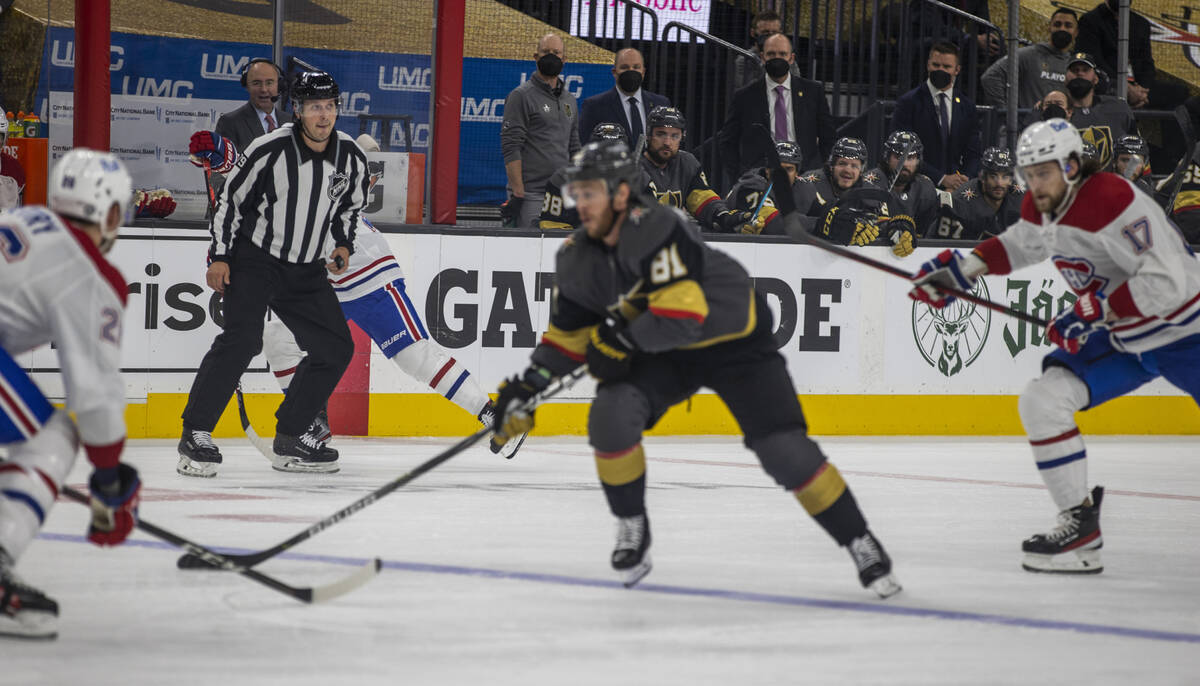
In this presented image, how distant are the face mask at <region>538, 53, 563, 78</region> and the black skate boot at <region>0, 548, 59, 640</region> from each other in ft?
17.0

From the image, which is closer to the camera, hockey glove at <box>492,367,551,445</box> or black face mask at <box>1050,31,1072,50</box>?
hockey glove at <box>492,367,551,445</box>

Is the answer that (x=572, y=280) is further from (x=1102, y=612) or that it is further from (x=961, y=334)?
(x=961, y=334)

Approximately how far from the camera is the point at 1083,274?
4414mm

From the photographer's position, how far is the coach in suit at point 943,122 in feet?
28.9

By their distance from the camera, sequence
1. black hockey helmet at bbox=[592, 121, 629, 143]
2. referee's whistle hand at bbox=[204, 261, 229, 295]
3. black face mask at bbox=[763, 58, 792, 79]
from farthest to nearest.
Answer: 1. black face mask at bbox=[763, 58, 792, 79]
2. black hockey helmet at bbox=[592, 121, 629, 143]
3. referee's whistle hand at bbox=[204, 261, 229, 295]

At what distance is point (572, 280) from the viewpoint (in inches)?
149

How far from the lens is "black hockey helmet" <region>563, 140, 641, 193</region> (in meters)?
3.64

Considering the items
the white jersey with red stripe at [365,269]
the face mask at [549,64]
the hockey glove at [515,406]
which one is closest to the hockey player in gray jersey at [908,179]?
the face mask at [549,64]

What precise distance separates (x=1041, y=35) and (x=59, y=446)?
1011 cm

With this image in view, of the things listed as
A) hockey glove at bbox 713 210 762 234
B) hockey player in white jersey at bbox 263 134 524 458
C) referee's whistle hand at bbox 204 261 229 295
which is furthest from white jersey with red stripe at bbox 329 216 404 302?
hockey glove at bbox 713 210 762 234

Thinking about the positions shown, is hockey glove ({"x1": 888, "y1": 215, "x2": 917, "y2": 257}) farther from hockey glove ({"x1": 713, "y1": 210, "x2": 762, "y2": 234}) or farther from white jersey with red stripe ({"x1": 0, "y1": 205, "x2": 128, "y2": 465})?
white jersey with red stripe ({"x1": 0, "y1": 205, "x2": 128, "y2": 465})

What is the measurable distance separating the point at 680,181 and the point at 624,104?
20.1 inches

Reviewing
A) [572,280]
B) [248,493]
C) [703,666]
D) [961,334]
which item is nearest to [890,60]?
[961,334]

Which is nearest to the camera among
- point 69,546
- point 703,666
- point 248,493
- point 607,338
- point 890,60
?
point 703,666
